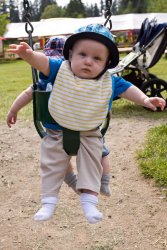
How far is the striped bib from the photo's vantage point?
6.73ft

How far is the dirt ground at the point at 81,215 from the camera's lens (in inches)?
128

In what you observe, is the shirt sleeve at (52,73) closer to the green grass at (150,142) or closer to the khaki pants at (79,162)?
the khaki pants at (79,162)

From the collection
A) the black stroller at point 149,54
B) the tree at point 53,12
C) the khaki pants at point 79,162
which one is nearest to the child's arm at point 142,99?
the khaki pants at point 79,162

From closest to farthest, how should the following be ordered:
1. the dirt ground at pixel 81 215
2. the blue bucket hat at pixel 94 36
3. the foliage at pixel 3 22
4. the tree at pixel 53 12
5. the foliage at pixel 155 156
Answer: the blue bucket hat at pixel 94 36 < the dirt ground at pixel 81 215 < the foliage at pixel 155 156 < the foliage at pixel 3 22 < the tree at pixel 53 12

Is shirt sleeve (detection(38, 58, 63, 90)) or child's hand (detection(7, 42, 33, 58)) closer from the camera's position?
child's hand (detection(7, 42, 33, 58))

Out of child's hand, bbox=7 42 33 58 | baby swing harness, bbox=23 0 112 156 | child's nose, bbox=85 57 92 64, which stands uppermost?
child's hand, bbox=7 42 33 58

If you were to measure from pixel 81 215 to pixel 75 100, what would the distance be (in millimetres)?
1825

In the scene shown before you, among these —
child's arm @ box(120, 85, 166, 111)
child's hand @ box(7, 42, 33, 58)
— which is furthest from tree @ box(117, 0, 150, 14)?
child's hand @ box(7, 42, 33, 58)

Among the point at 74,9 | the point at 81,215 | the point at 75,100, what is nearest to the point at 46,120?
the point at 75,100

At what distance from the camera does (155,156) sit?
4.85 m

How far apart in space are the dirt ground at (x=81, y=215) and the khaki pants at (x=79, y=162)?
1.18 metres

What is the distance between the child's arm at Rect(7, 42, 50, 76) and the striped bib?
0.09 metres

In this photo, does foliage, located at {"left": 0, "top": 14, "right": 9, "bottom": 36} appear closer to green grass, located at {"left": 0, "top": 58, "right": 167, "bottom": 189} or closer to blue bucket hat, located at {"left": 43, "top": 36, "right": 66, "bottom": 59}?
green grass, located at {"left": 0, "top": 58, "right": 167, "bottom": 189}

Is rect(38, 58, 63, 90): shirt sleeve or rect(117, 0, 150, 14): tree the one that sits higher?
rect(38, 58, 63, 90): shirt sleeve
